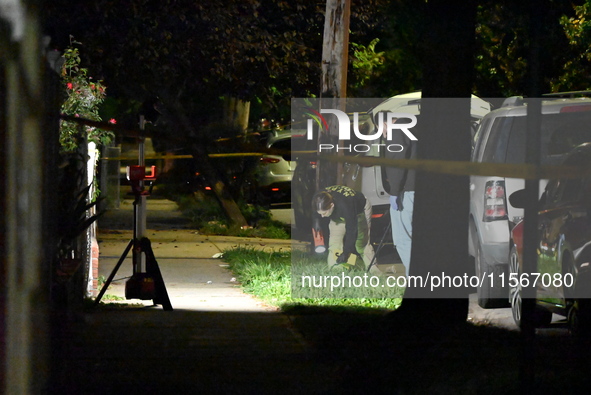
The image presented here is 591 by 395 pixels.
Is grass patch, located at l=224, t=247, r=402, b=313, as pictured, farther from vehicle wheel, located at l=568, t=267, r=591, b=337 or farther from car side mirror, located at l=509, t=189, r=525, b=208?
vehicle wheel, located at l=568, t=267, r=591, b=337

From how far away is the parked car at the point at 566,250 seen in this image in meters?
6.23

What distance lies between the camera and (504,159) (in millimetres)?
7965

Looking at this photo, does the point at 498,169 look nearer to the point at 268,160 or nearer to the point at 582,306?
the point at 582,306

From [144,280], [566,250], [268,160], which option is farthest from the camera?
[268,160]

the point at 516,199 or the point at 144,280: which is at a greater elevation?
the point at 516,199

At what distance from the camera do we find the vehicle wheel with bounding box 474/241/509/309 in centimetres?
797

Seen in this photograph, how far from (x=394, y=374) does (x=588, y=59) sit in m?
13.4

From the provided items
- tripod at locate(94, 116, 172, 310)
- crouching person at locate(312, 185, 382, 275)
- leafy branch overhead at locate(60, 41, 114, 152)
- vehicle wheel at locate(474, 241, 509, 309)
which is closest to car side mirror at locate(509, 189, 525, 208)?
vehicle wheel at locate(474, 241, 509, 309)

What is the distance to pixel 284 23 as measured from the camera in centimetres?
1586

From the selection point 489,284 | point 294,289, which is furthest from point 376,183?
point 489,284

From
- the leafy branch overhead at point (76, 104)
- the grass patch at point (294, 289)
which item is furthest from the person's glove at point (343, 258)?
the leafy branch overhead at point (76, 104)

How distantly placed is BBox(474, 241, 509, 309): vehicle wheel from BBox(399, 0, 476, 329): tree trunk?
1806mm

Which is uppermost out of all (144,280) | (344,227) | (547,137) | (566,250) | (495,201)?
(547,137)

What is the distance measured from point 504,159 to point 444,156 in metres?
2.07
